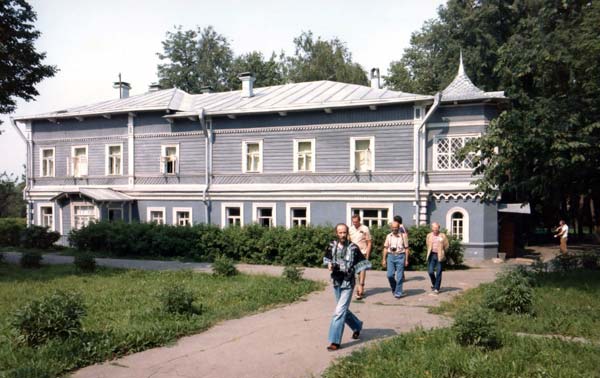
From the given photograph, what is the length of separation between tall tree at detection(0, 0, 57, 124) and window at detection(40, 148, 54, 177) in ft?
34.4

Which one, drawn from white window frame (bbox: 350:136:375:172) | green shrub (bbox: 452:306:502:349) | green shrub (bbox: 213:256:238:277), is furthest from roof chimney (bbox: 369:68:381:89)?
green shrub (bbox: 452:306:502:349)

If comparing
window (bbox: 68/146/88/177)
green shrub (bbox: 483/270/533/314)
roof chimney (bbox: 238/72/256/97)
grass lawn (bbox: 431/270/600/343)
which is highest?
roof chimney (bbox: 238/72/256/97)

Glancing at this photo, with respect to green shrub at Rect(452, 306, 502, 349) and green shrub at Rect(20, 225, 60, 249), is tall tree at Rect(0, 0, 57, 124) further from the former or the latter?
green shrub at Rect(452, 306, 502, 349)

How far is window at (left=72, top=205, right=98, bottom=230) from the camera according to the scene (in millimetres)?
26875

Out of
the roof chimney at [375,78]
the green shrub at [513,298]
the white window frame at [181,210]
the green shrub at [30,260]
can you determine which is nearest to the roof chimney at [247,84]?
the roof chimney at [375,78]

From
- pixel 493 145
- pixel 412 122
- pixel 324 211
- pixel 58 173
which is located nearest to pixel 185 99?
pixel 58 173

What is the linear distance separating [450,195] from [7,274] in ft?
51.3

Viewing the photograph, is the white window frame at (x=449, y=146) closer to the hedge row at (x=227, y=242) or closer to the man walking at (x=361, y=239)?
the hedge row at (x=227, y=242)

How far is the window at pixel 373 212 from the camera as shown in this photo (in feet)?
73.2

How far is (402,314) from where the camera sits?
10.1m

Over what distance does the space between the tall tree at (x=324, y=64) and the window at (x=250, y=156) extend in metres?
19.5

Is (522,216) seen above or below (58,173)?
below

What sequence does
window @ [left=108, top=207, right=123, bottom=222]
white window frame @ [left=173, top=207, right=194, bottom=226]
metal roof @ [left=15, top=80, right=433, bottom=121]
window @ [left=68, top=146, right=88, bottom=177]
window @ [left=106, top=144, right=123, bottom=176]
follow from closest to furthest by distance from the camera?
metal roof @ [left=15, top=80, right=433, bottom=121] < white window frame @ [left=173, top=207, right=194, bottom=226] < window @ [left=108, top=207, right=123, bottom=222] < window @ [left=106, top=144, right=123, bottom=176] < window @ [left=68, top=146, right=88, bottom=177]

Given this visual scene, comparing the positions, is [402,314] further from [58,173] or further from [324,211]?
[58,173]
